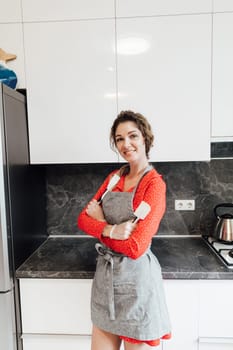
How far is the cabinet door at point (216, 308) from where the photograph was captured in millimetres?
1067

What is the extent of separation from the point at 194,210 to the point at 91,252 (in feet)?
2.45

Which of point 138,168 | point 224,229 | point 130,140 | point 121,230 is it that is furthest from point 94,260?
point 224,229

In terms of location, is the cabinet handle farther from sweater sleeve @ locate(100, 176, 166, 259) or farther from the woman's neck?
the woman's neck

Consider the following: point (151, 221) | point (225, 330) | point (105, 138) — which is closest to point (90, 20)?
point (105, 138)

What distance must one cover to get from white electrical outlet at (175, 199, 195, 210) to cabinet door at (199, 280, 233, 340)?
0.57 meters

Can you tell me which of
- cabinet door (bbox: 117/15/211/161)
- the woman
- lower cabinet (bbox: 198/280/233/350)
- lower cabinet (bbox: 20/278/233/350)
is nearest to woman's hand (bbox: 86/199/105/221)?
the woman

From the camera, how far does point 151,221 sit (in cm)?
84

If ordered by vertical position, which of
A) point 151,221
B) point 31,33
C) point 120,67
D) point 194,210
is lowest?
point 194,210

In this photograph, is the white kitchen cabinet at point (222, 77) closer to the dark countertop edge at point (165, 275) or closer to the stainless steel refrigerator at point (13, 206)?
the dark countertop edge at point (165, 275)

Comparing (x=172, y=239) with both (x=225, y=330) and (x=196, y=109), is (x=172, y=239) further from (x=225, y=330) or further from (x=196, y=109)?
(x=196, y=109)

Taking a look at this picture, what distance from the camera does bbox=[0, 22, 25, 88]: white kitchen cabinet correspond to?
48.5 inches

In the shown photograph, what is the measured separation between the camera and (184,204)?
157 centimetres

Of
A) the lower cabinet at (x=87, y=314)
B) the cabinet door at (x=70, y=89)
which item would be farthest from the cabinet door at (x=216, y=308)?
the cabinet door at (x=70, y=89)

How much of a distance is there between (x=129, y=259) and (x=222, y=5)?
4.31ft
